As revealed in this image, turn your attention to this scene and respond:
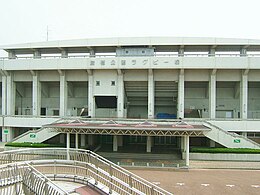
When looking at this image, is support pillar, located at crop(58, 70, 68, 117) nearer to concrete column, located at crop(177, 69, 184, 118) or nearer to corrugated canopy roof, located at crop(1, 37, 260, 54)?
corrugated canopy roof, located at crop(1, 37, 260, 54)

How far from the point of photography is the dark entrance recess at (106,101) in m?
33.8

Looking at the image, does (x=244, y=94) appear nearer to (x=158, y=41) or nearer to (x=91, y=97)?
(x=158, y=41)

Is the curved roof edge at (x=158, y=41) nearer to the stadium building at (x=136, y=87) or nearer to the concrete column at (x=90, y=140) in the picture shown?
the stadium building at (x=136, y=87)

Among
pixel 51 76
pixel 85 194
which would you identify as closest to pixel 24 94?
pixel 51 76

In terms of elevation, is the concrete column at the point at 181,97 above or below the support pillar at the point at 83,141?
above

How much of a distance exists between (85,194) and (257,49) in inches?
1318

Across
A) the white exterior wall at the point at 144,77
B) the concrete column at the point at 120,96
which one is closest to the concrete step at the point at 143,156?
the white exterior wall at the point at 144,77

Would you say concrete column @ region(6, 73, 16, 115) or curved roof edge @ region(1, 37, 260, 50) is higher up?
curved roof edge @ region(1, 37, 260, 50)

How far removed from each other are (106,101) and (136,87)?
472 cm

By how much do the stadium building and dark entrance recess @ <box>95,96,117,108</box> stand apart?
0.14 metres

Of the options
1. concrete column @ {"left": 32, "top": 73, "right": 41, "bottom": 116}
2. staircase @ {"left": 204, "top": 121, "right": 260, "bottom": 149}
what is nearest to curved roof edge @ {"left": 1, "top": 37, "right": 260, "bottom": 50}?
concrete column @ {"left": 32, "top": 73, "right": 41, "bottom": 116}

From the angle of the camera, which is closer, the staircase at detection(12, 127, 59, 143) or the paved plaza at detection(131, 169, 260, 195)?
the paved plaza at detection(131, 169, 260, 195)

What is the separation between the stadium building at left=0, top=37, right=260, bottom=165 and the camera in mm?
28016

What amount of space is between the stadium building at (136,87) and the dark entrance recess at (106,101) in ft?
0.45
